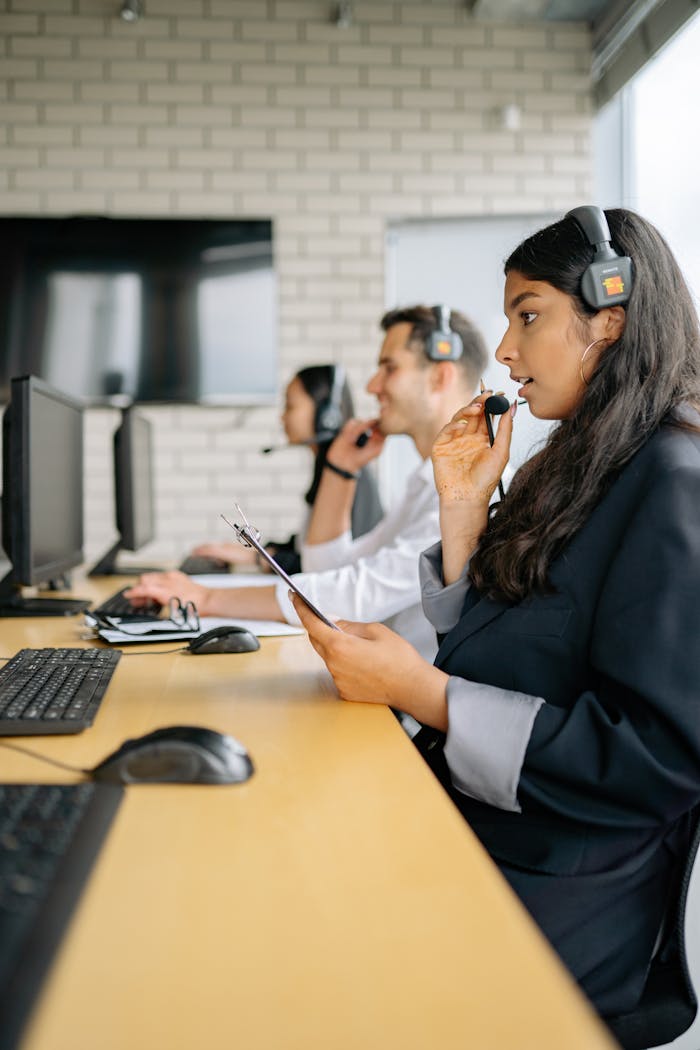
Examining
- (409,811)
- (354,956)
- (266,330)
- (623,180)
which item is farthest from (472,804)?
(623,180)

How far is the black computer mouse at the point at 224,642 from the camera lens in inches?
59.5

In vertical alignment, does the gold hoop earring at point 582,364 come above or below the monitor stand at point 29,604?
above

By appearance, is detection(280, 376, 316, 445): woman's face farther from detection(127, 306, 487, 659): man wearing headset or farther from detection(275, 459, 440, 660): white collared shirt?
detection(275, 459, 440, 660): white collared shirt

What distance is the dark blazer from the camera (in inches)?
37.5

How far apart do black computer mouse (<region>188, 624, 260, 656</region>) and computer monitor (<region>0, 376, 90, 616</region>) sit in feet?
1.57

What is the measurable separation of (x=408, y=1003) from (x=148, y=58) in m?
4.52

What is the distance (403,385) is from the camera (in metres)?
2.30

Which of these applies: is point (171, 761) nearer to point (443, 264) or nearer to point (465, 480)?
point (465, 480)

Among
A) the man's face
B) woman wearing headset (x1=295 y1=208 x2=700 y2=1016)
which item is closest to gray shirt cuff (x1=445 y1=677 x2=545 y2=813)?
woman wearing headset (x1=295 y1=208 x2=700 y2=1016)

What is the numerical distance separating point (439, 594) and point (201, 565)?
1.69 metres

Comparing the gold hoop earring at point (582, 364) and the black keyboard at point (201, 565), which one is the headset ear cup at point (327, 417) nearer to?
the black keyboard at point (201, 565)

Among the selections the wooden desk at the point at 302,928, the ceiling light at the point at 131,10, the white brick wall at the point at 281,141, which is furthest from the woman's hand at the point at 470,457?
the ceiling light at the point at 131,10

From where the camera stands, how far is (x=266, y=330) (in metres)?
4.37

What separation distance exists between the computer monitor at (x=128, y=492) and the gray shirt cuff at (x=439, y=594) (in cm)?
165
